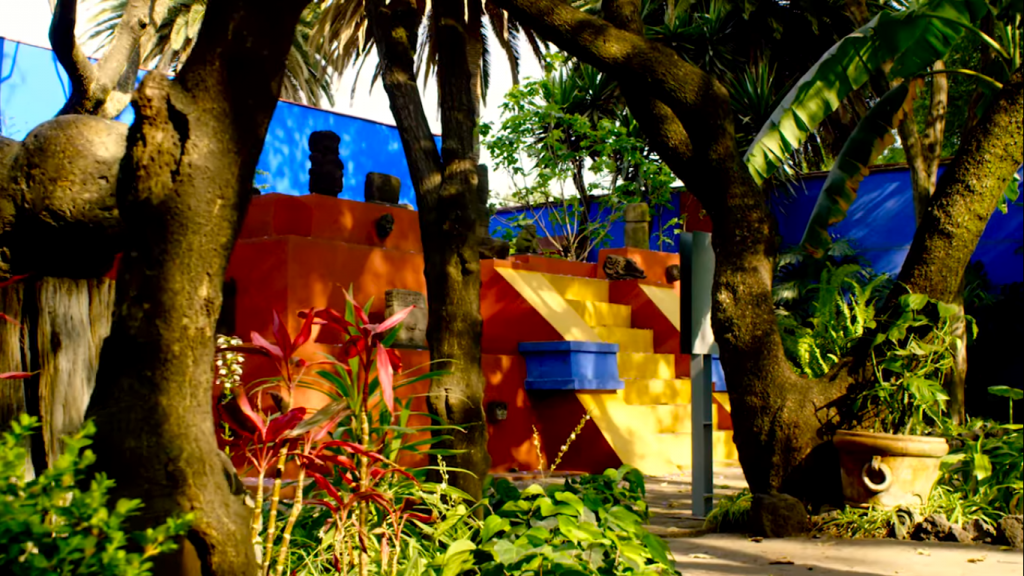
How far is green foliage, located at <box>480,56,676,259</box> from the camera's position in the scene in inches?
682

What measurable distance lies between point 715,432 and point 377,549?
894cm

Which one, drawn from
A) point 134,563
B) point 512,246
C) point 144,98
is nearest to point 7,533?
point 134,563

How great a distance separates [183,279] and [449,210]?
2.94 meters

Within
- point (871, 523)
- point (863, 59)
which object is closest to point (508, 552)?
point (871, 523)

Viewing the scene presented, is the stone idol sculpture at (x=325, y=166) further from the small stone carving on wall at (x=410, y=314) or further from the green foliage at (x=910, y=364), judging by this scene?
the green foliage at (x=910, y=364)

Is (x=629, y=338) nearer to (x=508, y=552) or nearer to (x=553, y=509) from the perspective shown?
(x=553, y=509)

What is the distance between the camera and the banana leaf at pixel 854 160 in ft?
25.5

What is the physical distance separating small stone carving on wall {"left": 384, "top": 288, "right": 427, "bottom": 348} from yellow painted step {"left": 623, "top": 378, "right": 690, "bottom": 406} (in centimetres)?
283

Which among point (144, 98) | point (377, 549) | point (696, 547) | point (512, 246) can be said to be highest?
point (512, 246)

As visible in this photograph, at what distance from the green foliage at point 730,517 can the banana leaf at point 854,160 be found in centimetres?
202

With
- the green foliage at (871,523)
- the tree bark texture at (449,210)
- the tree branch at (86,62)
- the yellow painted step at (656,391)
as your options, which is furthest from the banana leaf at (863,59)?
the tree branch at (86,62)

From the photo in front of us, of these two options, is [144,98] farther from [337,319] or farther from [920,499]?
[920,499]

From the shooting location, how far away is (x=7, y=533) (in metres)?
1.94

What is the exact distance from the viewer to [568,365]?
10.6m
